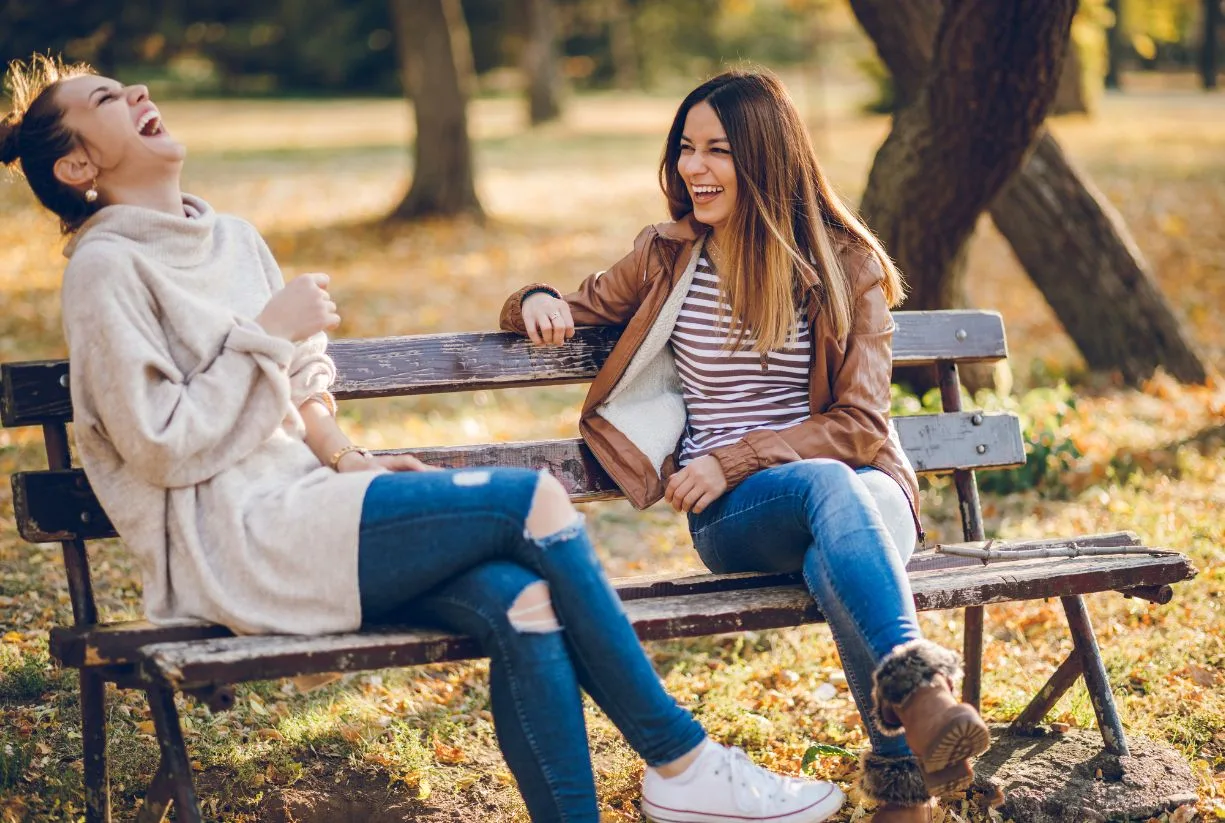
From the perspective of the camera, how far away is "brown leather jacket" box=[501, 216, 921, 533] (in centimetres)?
330

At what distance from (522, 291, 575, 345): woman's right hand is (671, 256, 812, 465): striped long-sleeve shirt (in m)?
0.32

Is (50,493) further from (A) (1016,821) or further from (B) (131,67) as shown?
(B) (131,67)

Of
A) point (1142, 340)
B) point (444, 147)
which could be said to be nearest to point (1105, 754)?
point (1142, 340)

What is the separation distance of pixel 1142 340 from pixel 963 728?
5.45 m

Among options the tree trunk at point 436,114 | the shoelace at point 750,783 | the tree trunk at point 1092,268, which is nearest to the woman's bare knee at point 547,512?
the shoelace at point 750,783

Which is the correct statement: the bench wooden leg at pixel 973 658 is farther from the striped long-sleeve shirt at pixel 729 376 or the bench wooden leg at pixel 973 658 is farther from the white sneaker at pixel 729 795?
the white sneaker at pixel 729 795

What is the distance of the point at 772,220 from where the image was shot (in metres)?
3.38

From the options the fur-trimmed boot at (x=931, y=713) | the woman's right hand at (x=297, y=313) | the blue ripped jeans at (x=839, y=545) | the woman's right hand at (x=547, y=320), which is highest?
the woman's right hand at (x=297, y=313)

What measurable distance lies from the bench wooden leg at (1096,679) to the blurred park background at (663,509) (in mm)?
266

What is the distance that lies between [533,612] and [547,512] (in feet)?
0.71

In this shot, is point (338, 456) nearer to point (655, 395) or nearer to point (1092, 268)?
point (655, 395)

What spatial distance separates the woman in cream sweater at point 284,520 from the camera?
8.76ft

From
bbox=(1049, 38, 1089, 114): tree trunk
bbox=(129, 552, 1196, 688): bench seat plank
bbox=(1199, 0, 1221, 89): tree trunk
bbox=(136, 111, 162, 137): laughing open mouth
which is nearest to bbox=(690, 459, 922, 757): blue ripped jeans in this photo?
bbox=(129, 552, 1196, 688): bench seat plank

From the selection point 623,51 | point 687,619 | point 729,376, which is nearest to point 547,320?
point 729,376
